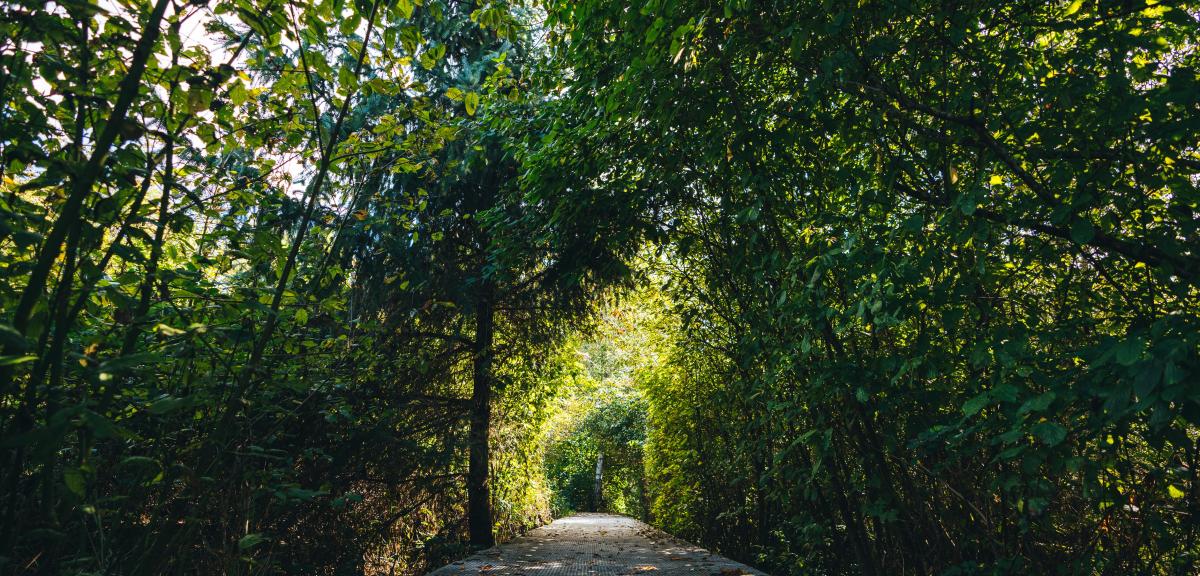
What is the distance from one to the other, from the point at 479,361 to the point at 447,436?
3.36ft

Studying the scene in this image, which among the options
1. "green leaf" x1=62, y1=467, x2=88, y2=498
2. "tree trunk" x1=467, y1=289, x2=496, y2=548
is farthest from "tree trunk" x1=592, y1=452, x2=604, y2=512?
"green leaf" x1=62, y1=467, x2=88, y2=498

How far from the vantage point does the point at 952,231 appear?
212cm

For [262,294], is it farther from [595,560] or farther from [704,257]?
[595,560]

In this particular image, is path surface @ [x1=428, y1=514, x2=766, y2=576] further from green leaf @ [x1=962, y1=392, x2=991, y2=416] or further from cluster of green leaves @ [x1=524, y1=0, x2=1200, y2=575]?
green leaf @ [x1=962, y1=392, x2=991, y2=416]

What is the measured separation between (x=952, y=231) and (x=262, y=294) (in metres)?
2.72

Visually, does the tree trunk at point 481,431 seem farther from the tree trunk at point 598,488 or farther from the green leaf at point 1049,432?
the tree trunk at point 598,488

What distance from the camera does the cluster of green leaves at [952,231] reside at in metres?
2.00

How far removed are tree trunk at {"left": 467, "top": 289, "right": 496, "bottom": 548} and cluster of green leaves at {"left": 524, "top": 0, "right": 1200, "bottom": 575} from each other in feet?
10.6

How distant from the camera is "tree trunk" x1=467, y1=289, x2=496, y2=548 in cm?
699

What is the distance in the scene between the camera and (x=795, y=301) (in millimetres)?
2727

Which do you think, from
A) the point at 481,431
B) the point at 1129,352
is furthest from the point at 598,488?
the point at 1129,352

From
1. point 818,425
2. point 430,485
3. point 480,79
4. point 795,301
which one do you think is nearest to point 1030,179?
point 795,301

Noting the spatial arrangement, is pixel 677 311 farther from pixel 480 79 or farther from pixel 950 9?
pixel 480 79

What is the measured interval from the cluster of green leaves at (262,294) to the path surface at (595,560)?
900mm
